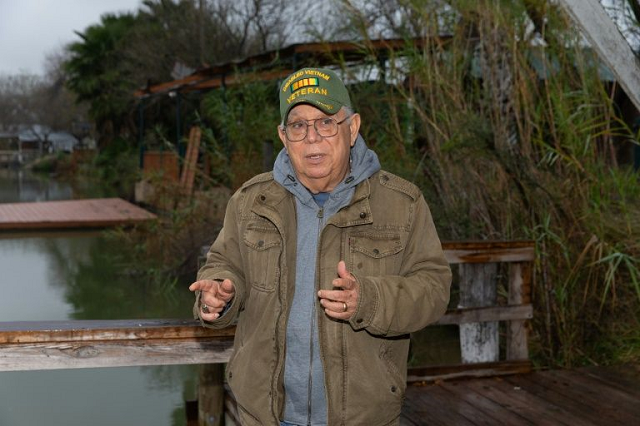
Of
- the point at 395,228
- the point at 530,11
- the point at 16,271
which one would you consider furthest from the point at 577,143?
the point at 16,271

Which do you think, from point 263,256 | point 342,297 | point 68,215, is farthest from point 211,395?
point 68,215

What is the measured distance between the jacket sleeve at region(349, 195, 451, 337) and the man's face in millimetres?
224

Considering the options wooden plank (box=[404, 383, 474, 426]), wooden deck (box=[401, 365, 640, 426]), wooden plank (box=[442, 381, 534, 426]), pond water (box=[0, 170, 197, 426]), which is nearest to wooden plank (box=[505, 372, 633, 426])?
wooden deck (box=[401, 365, 640, 426])

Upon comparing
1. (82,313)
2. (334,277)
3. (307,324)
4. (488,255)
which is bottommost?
(82,313)

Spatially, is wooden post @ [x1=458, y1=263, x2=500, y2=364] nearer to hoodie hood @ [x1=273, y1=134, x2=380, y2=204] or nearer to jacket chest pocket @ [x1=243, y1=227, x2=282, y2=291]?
hoodie hood @ [x1=273, y1=134, x2=380, y2=204]

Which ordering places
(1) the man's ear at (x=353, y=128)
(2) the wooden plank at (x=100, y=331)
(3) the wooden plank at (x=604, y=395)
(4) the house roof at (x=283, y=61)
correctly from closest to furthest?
(1) the man's ear at (x=353, y=128) → (2) the wooden plank at (x=100, y=331) → (3) the wooden plank at (x=604, y=395) → (4) the house roof at (x=283, y=61)

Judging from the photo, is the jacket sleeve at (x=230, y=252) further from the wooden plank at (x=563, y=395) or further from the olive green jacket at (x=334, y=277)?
the wooden plank at (x=563, y=395)

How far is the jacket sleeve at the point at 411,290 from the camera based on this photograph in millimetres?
1932

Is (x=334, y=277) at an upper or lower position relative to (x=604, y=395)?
upper

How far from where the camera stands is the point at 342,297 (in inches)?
73.4

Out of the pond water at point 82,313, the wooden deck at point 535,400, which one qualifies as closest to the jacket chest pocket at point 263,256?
the wooden deck at point 535,400

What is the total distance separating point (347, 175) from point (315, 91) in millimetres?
234

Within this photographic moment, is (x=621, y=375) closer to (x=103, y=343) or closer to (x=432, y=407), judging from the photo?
(x=432, y=407)

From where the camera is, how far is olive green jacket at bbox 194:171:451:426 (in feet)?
6.75
